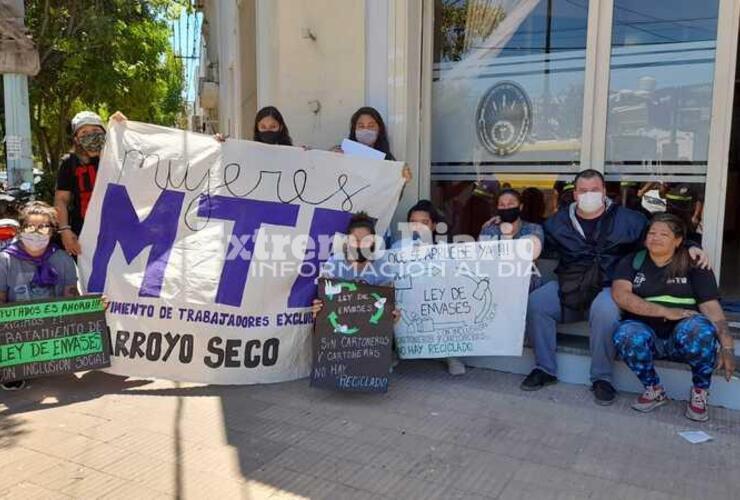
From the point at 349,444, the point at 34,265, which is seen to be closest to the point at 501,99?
the point at 349,444

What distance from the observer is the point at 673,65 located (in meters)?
4.52

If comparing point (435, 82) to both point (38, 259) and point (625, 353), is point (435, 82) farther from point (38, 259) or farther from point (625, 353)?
point (38, 259)

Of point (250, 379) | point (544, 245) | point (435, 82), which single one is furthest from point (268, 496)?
point (435, 82)

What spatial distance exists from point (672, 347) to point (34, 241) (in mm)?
4030

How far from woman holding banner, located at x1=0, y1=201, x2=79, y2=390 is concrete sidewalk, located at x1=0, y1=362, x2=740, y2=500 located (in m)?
0.62

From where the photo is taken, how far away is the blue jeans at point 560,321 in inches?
154

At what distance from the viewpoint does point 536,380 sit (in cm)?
418

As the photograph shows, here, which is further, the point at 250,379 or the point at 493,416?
the point at 250,379

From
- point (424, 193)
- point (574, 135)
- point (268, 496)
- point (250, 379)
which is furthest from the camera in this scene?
point (424, 193)

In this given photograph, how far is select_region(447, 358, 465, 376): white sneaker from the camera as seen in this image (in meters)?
4.46

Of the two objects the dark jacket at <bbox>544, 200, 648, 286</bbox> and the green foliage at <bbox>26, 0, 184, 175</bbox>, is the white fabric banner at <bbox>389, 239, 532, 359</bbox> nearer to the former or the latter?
the dark jacket at <bbox>544, 200, 648, 286</bbox>

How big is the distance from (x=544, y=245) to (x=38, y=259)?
3416mm

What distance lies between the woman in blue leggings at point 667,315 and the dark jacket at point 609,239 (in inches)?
8.5

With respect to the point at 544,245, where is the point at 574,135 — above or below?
above
